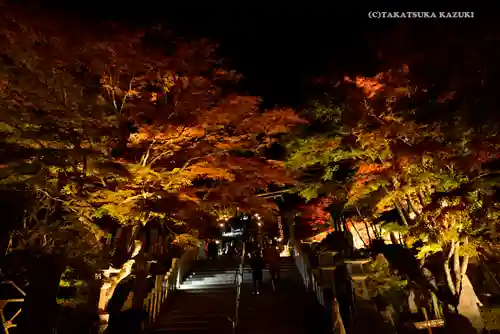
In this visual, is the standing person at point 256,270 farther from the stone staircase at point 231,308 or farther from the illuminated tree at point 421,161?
the illuminated tree at point 421,161

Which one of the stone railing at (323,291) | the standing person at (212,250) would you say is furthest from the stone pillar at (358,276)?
the standing person at (212,250)

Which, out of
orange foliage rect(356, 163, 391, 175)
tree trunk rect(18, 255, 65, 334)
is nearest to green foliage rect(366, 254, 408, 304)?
orange foliage rect(356, 163, 391, 175)

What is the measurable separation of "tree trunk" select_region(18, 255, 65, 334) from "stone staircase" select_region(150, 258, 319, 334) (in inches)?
153

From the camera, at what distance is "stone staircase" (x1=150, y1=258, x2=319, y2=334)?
10.1 meters

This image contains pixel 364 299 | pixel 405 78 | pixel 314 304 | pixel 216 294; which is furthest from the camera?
pixel 216 294

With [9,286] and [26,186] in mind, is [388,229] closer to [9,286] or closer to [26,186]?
[26,186]

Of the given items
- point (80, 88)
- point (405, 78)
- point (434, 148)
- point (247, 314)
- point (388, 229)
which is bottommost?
point (247, 314)

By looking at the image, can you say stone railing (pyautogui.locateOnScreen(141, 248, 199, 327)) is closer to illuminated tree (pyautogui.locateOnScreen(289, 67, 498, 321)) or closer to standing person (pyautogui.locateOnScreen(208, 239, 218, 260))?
standing person (pyautogui.locateOnScreen(208, 239, 218, 260))

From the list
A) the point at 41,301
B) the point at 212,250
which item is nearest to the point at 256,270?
the point at 41,301

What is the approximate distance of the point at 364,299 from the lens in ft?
26.5

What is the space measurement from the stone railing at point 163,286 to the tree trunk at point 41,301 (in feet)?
10.9

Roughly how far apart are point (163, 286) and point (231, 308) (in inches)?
91.3

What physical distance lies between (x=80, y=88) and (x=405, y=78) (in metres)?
9.60

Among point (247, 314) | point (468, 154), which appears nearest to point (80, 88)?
point (247, 314)
